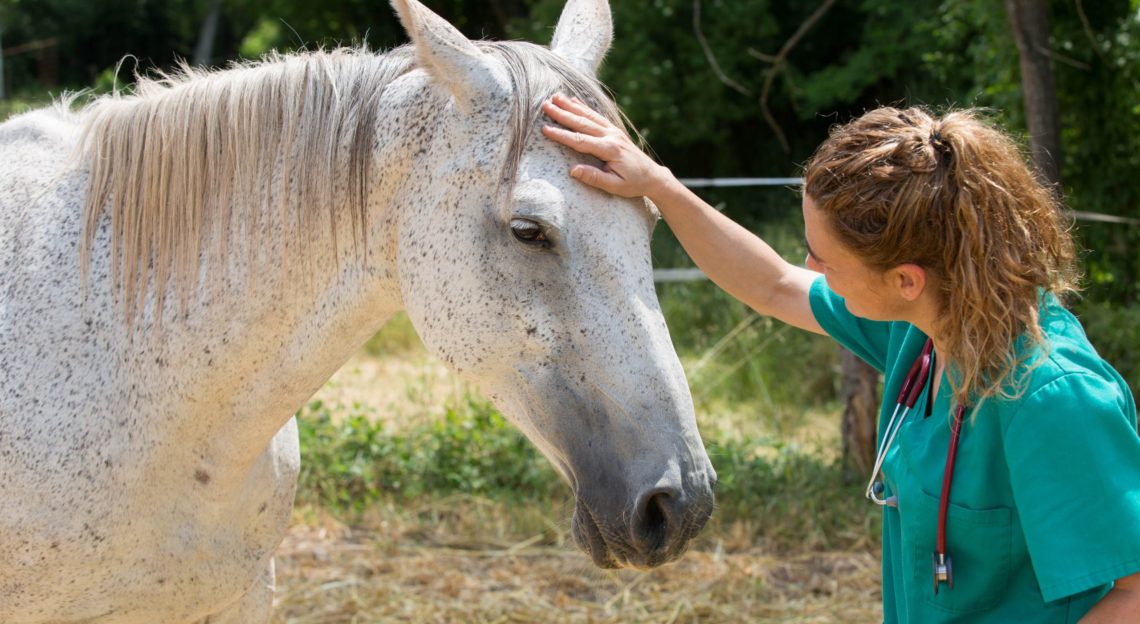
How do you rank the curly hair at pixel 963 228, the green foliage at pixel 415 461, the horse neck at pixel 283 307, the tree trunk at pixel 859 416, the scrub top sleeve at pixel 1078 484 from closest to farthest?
1. the scrub top sleeve at pixel 1078 484
2. the curly hair at pixel 963 228
3. the horse neck at pixel 283 307
4. the tree trunk at pixel 859 416
5. the green foliage at pixel 415 461

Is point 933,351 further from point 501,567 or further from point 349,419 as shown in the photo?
point 349,419

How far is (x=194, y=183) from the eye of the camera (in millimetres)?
1957

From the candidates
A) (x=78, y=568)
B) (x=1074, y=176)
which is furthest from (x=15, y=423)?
(x=1074, y=176)

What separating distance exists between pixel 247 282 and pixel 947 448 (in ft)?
4.12

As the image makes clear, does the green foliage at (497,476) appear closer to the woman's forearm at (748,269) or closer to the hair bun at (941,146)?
the woman's forearm at (748,269)

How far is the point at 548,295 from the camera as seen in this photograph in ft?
5.66

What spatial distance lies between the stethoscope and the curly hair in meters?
0.09

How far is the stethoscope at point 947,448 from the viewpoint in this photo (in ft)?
5.17

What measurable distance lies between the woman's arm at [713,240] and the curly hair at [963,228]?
38 cm

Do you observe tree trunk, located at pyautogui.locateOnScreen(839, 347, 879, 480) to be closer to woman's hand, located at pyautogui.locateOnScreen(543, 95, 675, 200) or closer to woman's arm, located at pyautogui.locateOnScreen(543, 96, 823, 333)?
woman's arm, located at pyautogui.locateOnScreen(543, 96, 823, 333)

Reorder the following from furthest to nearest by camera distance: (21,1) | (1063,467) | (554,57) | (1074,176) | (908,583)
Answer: (21,1) → (1074,176) → (554,57) → (908,583) → (1063,467)

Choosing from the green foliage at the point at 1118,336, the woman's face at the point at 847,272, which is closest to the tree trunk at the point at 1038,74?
the green foliage at the point at 1118,336

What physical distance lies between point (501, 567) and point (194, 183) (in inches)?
101

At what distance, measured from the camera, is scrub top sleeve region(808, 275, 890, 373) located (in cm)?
211
